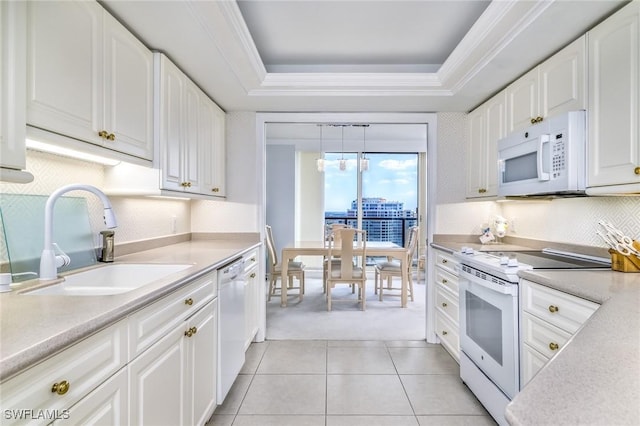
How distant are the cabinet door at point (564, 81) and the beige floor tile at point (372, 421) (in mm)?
2023

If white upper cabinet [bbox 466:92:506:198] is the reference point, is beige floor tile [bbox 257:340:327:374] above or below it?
below

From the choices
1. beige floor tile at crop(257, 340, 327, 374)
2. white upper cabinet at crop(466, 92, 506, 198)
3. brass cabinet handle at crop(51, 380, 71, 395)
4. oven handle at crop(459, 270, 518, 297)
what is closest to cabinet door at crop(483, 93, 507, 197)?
white upper cabinet at crop(466, 92, 506, 198)

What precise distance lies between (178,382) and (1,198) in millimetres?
1038

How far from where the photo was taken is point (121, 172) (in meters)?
1.88

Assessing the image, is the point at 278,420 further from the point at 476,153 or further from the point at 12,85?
the point at 476,153

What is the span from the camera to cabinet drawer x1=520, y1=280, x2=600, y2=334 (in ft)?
4.26

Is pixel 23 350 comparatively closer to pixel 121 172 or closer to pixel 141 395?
pixel 141 395

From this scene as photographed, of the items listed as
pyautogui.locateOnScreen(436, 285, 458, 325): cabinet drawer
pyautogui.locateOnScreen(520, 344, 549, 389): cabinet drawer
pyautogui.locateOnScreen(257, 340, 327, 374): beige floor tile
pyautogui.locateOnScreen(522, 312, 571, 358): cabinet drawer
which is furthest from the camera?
pyautogui.locateOnScreen(436, 285, 458, 325): cabinet drawer

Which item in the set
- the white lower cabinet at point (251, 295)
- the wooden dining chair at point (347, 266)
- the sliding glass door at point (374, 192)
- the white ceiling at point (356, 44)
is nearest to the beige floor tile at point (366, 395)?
the white lower cabinet at point (251, 295)

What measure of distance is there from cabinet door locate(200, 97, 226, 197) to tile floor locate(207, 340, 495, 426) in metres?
1.51

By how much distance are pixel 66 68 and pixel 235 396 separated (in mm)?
2052

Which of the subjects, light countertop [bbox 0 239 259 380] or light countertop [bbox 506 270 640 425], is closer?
light countertop [bbox 506 270 640 425]

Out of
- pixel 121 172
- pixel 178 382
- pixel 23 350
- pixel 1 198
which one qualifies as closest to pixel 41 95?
pixel 1 198

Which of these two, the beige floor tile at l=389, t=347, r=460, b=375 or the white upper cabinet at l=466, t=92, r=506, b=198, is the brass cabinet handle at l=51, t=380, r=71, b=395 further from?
the white upper cabinet at l=466, t=92, r=506, b=198
